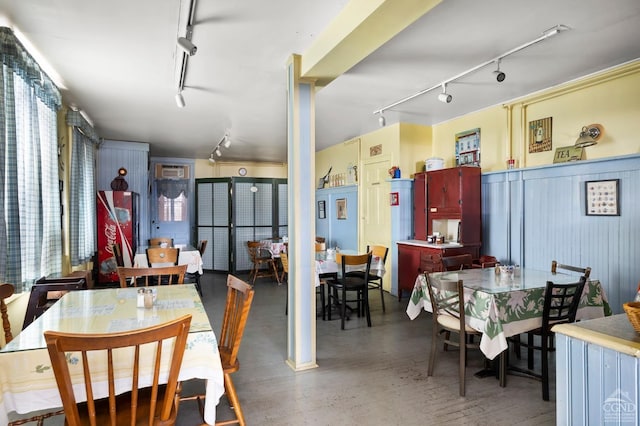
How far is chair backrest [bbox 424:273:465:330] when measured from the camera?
2.79m

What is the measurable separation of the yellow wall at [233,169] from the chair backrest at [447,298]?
784 centimetres

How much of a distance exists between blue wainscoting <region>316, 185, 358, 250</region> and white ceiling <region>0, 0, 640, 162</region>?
2248 mm

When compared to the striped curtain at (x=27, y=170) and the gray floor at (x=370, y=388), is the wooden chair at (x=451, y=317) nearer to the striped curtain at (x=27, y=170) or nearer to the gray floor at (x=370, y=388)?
the gray floor at (x=370, y=388)

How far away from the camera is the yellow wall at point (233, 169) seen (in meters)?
9.62

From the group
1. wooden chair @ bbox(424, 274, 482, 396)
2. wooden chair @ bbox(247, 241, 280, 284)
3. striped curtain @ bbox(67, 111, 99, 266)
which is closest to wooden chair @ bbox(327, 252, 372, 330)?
wooden chair @ bbox(424, 274, 482, 396)

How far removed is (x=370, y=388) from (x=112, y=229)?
5.64 metres

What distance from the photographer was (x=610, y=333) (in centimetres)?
143

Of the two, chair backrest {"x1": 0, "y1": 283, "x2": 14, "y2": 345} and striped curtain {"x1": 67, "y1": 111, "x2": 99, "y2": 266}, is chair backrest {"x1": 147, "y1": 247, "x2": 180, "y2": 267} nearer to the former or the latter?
striped curtain {"x1": 67, "y1": 111, "x2": 99, "y2": 266}

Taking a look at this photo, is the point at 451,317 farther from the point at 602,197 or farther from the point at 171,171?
the point at 171,171

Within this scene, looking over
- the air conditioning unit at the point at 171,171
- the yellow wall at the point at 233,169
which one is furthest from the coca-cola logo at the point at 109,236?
the yellow wall at the point at 233,169

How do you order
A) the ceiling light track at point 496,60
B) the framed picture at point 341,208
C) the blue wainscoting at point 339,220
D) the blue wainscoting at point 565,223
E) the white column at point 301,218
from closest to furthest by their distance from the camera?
the ceiling light track at point 496,60 → the white column at point 301,218 → the blue wainscoting at point 565,223 → the blue wainscoting at point 339,220 → the framed picture at point 341,208

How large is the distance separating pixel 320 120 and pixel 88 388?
5.01 m

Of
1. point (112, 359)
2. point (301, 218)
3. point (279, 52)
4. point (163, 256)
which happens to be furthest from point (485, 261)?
point (112, 359)

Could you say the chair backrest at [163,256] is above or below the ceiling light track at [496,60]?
below
